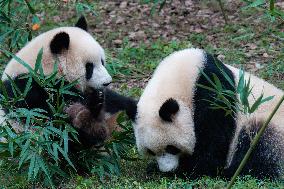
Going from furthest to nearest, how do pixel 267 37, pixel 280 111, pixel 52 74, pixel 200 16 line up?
pixel 200 16 < pixel 267 37 < pixel 280 111 < pixel 52 74

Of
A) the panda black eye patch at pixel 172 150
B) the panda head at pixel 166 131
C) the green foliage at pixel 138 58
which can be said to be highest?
the panda head at pixel 166 131

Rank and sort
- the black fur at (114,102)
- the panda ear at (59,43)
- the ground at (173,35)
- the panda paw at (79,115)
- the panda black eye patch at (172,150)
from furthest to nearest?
the ground at (173,35) → the black fur at (114,102) → the panda ear at (59,43) → the panda paw at (79,115) → the panda black eye patch at (172,150)

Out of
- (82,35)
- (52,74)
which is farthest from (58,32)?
(52,74)

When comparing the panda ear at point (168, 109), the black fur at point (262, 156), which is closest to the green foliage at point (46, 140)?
the panda ear at point (168, 109)

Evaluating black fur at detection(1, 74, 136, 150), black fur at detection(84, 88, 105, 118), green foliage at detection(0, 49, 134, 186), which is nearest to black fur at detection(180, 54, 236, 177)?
black fur at detection(1, 74, 136, 150)

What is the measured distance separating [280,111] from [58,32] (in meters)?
2.43

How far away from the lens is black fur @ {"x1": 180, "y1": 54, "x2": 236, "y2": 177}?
5965mm

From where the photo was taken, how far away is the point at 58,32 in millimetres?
6449

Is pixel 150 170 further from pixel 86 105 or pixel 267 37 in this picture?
pixel 267 37

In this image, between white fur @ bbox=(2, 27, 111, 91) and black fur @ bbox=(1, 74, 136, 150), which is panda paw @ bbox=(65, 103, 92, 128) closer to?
black fur @ bbox=(1, 74, 136, 150)

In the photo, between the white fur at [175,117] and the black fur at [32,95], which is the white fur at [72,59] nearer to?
the black fur at [32,95]

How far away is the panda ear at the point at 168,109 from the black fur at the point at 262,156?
779mm

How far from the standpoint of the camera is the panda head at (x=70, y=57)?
6270mm

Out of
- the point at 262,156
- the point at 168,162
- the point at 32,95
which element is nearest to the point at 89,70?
the point at 32,95
